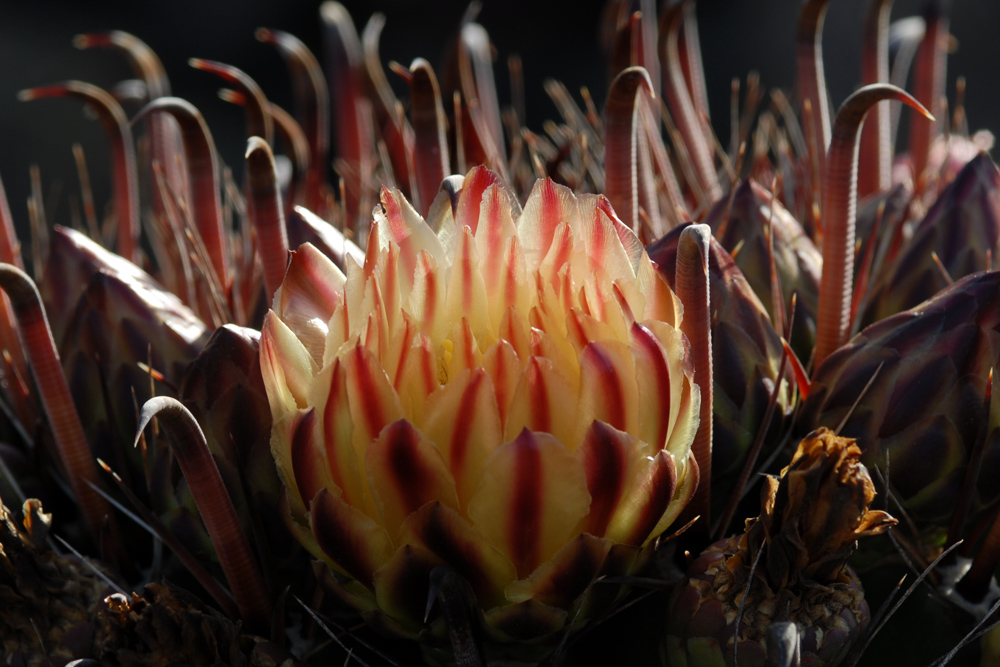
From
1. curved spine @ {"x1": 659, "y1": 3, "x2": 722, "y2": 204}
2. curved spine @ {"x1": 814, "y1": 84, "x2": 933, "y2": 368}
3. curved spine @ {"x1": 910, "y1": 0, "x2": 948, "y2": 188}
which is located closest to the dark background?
curved spine @ {"x1": 910, "y1": 0, "x2": 948, "y2": 188}

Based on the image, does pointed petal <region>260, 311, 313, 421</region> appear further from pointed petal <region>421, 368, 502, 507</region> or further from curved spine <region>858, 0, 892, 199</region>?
curved spine <region>858, 0, 892, 199</region>

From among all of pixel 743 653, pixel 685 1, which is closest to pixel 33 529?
pixel 743 653

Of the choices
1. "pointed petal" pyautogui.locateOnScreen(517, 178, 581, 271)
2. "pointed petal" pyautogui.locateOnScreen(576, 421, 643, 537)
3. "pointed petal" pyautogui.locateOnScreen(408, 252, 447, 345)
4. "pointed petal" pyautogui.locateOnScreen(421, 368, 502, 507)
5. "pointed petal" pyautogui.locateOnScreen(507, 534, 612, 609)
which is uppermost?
"pointed petal" pyautogui.locateOnScreen(517, 178, 581, 271)

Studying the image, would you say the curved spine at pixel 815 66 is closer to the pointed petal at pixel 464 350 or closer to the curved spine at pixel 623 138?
the curved spine at pixel 623 138

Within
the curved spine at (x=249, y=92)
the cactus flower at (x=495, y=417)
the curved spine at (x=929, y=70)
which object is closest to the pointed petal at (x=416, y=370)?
the cactus flower at (x=495, y=417)

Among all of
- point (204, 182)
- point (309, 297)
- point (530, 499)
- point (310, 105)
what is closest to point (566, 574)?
point (530, 499)

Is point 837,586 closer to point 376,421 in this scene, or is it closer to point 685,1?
point 376,421

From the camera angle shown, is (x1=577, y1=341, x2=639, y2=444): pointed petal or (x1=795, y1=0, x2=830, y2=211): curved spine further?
(x1=795, y1=0, x2=830, y2=211): curved spine
